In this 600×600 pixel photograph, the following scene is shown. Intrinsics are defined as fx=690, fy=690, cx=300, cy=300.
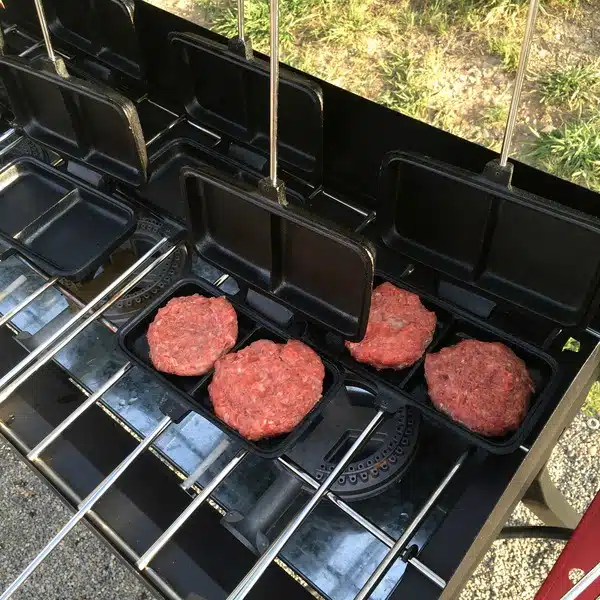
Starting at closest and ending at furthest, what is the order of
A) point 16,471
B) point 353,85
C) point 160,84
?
point 160,84, point 16,471, point 353,85

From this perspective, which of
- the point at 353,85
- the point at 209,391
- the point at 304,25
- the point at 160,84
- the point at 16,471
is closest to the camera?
the point at 209,391

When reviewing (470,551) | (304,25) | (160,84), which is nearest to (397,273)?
(470,551)

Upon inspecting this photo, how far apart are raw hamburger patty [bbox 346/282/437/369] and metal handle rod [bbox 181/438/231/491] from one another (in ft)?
0.95

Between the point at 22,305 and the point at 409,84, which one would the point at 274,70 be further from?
the point at 409,84

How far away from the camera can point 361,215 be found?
1507 millimetres

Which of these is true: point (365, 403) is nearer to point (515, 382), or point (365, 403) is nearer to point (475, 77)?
point (515, 382)

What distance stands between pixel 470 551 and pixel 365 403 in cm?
43

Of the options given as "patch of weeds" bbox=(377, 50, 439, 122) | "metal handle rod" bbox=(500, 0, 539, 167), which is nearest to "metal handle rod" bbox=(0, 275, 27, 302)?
"metal handle rod" bbox=(500, 0, 539, 167)

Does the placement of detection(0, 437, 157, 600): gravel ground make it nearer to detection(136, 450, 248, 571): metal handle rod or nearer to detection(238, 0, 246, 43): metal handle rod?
detection(136, 450, 248, 571): metal handle rod

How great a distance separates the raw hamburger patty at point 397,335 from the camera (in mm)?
1229

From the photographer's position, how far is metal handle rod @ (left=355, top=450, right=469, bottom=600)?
99 centimetres

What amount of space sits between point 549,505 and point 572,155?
1444 mm

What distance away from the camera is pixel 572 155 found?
7.95ft

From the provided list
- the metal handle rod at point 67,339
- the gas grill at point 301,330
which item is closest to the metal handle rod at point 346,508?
the gas grill at point 301,330
